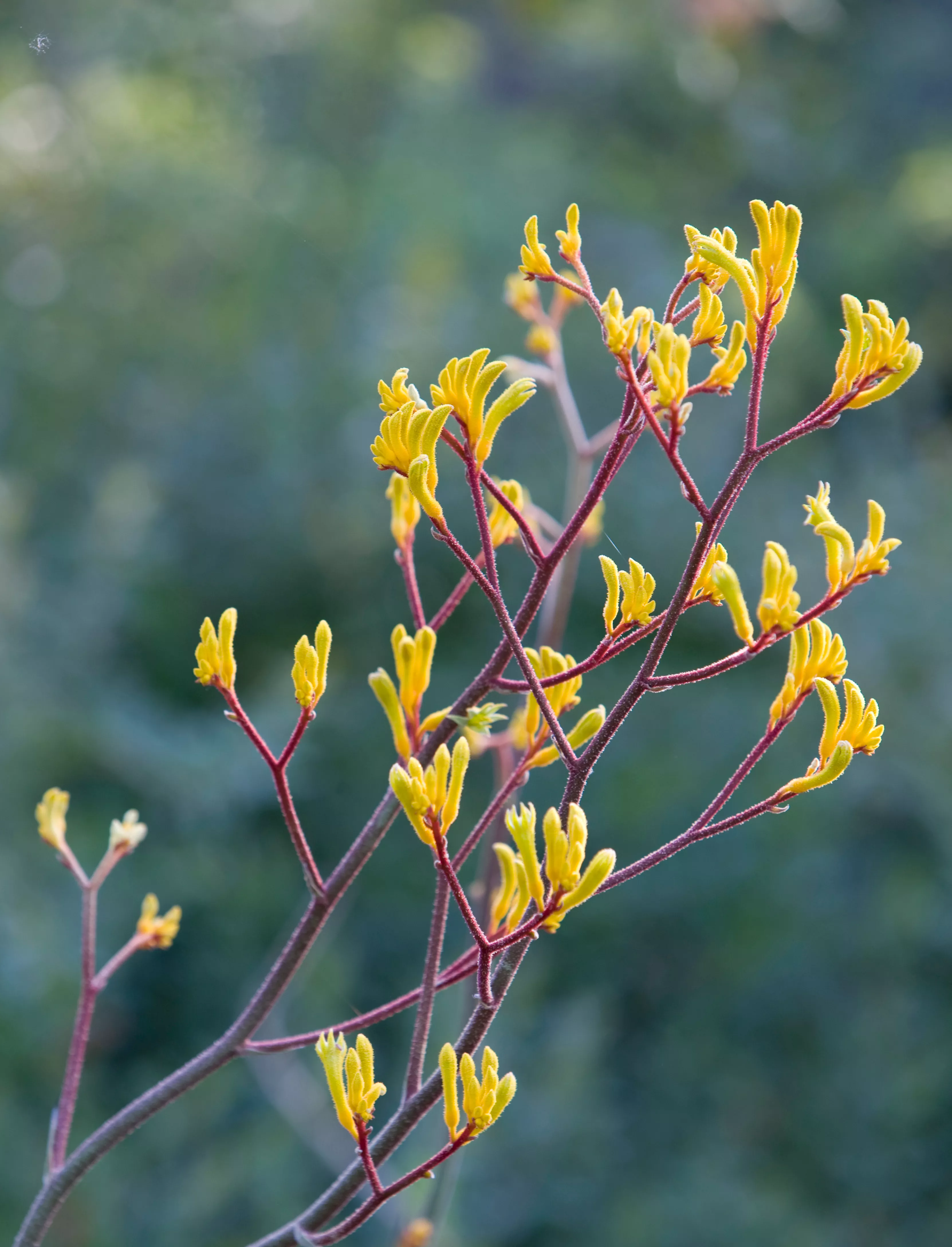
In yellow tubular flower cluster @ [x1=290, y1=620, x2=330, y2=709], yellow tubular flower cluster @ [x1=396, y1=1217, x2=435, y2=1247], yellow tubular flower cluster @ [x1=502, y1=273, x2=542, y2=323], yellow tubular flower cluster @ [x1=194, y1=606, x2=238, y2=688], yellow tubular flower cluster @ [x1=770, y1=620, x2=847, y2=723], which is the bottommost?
yellow tubular flower cluster @ [x1=396, y1=1217, x2=435, y2=1247]

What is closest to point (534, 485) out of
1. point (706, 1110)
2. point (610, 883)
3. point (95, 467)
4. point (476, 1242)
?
point (95, 467)

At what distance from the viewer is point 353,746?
2.61m

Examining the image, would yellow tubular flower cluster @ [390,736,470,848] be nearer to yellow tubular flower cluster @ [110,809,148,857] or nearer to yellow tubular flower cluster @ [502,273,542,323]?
yellow tubular flower cluster @ [110,809,148,857]

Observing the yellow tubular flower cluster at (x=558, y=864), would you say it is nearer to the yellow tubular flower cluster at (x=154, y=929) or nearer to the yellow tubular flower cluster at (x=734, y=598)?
the yellow tubular flower cluster at (x=734, y=598)

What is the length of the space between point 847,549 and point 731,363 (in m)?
0.07

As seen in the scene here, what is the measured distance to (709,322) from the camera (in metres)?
0.35

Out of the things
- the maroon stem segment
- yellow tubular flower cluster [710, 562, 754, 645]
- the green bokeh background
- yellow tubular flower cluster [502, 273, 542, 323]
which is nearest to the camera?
yellow tubular flower cluster [710, 562, 754, 645]

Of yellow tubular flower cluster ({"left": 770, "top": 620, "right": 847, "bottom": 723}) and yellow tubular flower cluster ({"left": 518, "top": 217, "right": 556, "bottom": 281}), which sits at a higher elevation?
yellow tubular flower cluster ({"left": 518, "top": 217, "right": 556, "bottom": 281})

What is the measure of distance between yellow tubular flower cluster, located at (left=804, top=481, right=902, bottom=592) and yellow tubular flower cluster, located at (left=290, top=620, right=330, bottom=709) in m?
0.15

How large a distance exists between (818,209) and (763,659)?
2580 millimetres

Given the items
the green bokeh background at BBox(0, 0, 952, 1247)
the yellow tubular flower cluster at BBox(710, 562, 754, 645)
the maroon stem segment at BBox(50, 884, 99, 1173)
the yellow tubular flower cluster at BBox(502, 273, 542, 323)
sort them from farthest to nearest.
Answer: the green bokeh background at BBox(0, 0, 952, 1247) → the yellow tubular flower cluster at BBox(502, 273, 542, 323) → the maroon stem segment at BBox(50, 884, 99, 1173) → the yellow tubular flower cluster at BBox(710, 562, 754, 645)

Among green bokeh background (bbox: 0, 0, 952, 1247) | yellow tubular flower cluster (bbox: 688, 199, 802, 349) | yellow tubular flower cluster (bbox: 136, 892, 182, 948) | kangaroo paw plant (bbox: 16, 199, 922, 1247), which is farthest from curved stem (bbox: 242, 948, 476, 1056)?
green bokeh background (bbox: 0, 0, 952, 1247)

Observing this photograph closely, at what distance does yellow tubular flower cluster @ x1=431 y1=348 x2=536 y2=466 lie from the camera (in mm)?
320

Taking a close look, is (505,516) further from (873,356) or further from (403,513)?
(873,356)
